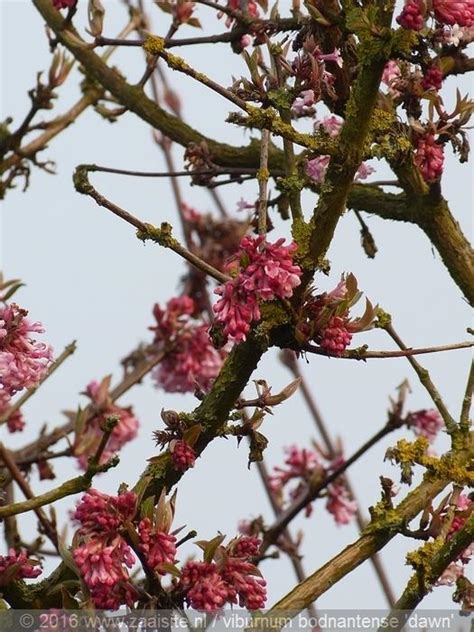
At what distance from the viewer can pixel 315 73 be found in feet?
7.02

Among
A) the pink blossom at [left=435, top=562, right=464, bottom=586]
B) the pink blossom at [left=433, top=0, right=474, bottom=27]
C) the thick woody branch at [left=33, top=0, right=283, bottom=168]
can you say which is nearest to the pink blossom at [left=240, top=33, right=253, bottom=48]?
the thick woody branch at [left=33, top=0, right=283, bottom=168]

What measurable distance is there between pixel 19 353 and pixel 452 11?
0.96 m

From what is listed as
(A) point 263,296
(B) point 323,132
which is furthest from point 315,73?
(A) point 263,296

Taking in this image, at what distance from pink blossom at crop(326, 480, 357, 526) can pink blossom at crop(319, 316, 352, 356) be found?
2.40m

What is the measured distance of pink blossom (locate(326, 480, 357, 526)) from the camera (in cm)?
441

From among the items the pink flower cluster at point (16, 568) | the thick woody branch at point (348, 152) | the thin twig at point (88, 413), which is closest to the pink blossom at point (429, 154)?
the thick woody branch at point (348, 152)

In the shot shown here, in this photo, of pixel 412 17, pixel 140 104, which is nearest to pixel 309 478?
pixel 140 104

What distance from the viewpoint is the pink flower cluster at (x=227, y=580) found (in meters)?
2.01

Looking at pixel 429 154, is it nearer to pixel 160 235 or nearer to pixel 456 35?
pixel 456 35

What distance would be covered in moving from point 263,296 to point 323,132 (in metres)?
0.31

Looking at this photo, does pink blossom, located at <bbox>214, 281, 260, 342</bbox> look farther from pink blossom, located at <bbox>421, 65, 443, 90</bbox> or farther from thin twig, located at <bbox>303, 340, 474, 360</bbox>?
pink blossom, located at <bbox>421, 65, 443, 90</bbox>

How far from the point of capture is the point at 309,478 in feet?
14.3

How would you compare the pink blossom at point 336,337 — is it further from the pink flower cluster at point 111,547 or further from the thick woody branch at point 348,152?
the pink flower cluster at point 111,547

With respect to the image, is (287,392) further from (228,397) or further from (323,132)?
(323,132)
